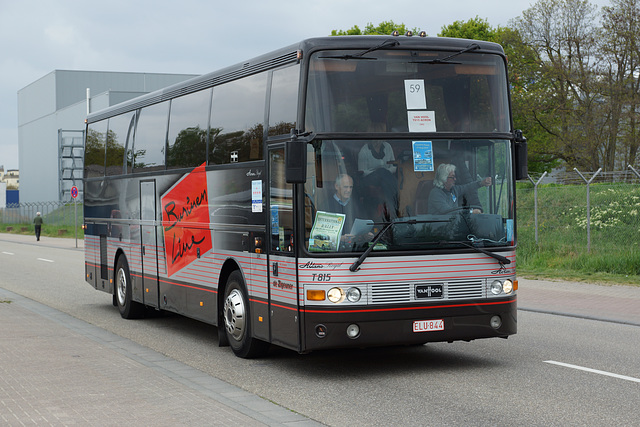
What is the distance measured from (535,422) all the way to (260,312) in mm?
3548

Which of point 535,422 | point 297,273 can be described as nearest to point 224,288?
point 297,273

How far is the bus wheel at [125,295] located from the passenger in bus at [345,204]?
21.6 feet

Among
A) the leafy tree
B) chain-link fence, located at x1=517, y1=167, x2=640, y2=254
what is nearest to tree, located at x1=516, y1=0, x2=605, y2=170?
the leafy tree

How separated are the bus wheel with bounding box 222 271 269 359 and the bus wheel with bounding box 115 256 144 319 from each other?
4273mm

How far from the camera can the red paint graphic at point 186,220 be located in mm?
10930

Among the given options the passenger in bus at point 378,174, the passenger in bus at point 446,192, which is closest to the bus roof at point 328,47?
the passenger in bus at point 378,174

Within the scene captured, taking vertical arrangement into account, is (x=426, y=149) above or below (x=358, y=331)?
above

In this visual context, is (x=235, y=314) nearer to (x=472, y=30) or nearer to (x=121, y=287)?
(x=121, y=287)

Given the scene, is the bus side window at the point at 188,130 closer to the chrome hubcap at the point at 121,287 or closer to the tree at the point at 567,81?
the chrome hubcap at the point at 121,287

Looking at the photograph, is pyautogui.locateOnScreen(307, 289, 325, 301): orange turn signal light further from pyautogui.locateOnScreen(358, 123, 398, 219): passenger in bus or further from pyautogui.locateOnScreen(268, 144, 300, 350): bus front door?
pyautogui.locateOnScreen(358, 123, 398, 219): passenger in bus

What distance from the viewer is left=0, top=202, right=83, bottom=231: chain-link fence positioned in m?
58.9

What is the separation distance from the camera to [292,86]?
8812mm

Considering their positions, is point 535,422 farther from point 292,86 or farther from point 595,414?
point 292,86

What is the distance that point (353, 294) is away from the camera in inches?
328
